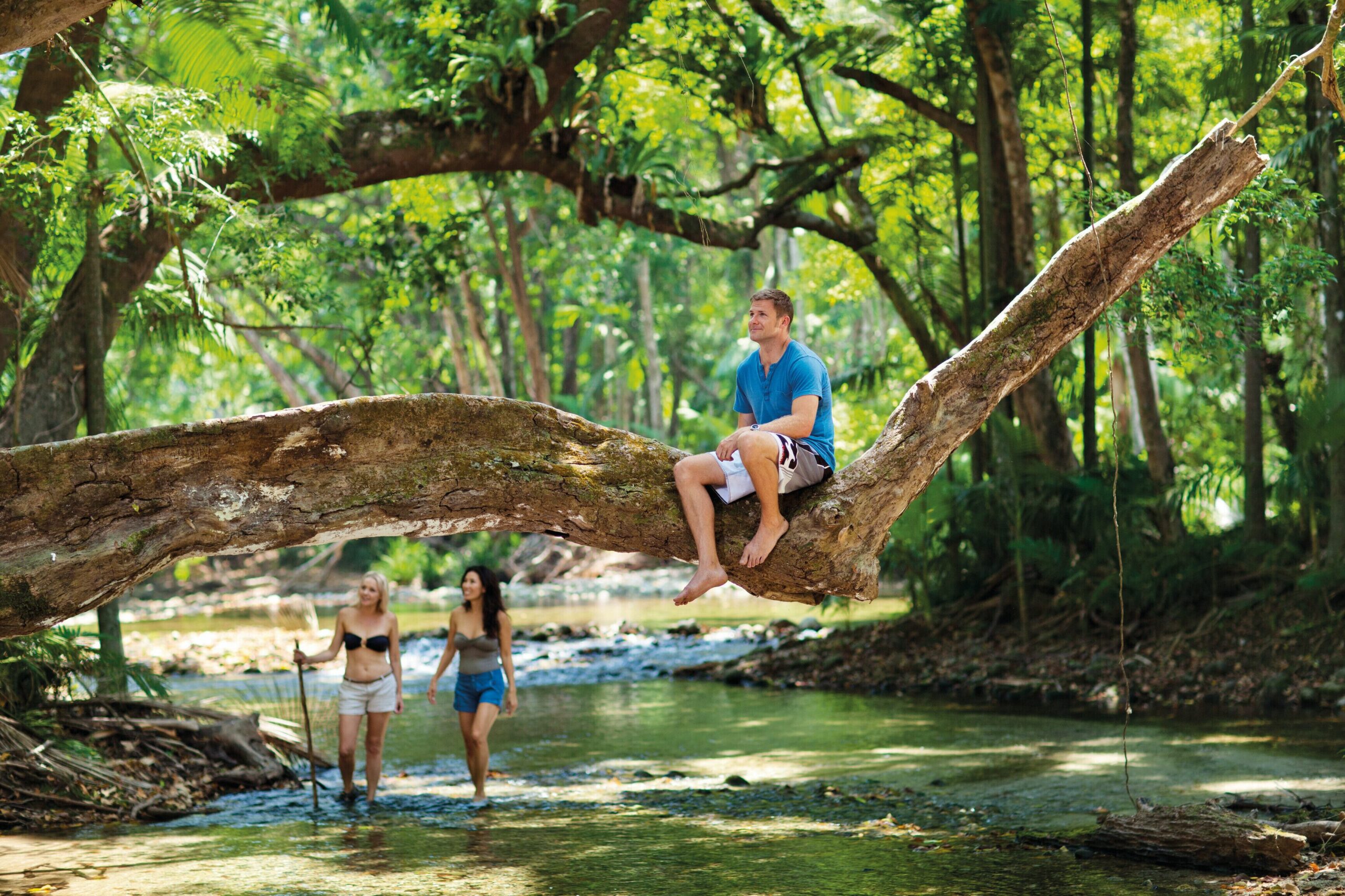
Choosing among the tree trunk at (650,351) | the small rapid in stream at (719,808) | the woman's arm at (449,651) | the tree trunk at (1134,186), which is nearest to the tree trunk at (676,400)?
the tree trunk at (650,351)

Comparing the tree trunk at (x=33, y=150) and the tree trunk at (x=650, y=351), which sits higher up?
the tree trunk at (x=650, y=351)

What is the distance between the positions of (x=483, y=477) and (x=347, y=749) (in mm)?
5288

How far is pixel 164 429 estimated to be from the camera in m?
4.55

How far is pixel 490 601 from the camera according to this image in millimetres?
9594

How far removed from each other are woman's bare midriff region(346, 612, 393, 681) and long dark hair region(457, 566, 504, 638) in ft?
2.57

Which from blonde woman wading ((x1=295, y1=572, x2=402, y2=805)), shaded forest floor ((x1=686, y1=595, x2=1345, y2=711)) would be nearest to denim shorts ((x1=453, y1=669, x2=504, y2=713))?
blonde woman wading ((x1=295, y1=572, x2=402, y2=805))

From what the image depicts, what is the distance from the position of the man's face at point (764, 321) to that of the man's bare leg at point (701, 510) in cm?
78

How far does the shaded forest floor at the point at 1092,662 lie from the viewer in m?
12.7

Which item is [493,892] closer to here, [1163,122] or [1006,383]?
[1006,383]

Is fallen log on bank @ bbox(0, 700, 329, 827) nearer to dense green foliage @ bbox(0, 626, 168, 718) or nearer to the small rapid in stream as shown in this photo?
dense green foliage @ bbox(0, 626, 168, 718)

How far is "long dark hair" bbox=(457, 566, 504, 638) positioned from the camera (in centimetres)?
943

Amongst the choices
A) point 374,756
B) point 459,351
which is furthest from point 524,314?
point 374,756

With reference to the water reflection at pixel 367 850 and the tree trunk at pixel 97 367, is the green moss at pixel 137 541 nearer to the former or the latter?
the water reflection at pixel 367 850

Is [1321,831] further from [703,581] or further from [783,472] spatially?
[703,581]
